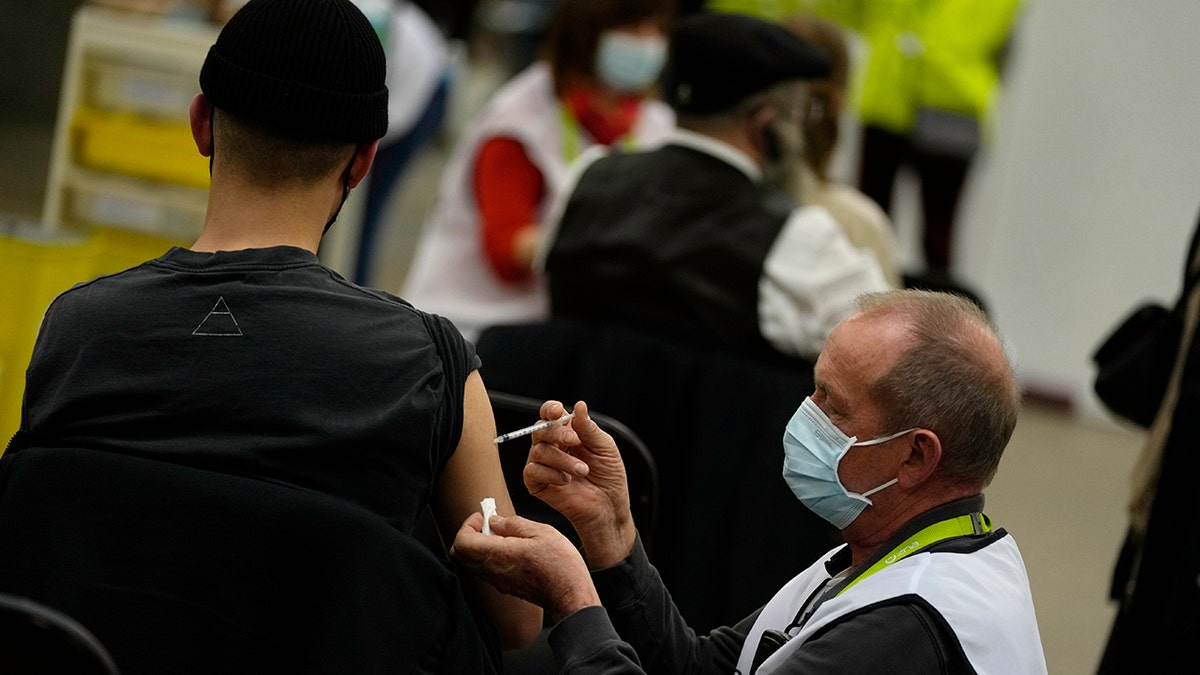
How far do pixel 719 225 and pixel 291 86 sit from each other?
160 centimetres

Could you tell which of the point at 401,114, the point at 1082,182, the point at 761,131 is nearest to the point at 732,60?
the point at 761,131

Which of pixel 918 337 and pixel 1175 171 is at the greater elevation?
pixel 918 337

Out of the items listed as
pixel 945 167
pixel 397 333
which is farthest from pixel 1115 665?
pixel 945 167

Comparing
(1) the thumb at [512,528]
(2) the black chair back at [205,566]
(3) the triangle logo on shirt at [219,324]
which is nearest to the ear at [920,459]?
(1) the thumb at [512,528]

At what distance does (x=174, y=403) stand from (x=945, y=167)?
543cm

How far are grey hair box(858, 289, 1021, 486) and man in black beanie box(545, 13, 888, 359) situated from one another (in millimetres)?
1188

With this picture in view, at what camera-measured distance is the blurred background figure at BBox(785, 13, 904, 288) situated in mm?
3531

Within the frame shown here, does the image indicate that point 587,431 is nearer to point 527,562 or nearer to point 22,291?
point 527,562

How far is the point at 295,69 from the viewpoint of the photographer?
1.47 m

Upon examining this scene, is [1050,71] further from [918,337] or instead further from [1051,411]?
[918,337]

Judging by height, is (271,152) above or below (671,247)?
above

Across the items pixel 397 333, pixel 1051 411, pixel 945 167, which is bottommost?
pixel 1051 411

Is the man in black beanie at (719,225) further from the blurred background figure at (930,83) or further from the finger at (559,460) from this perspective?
the blurred background figure at (930,83)

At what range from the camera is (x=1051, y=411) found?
6680 millimetres
